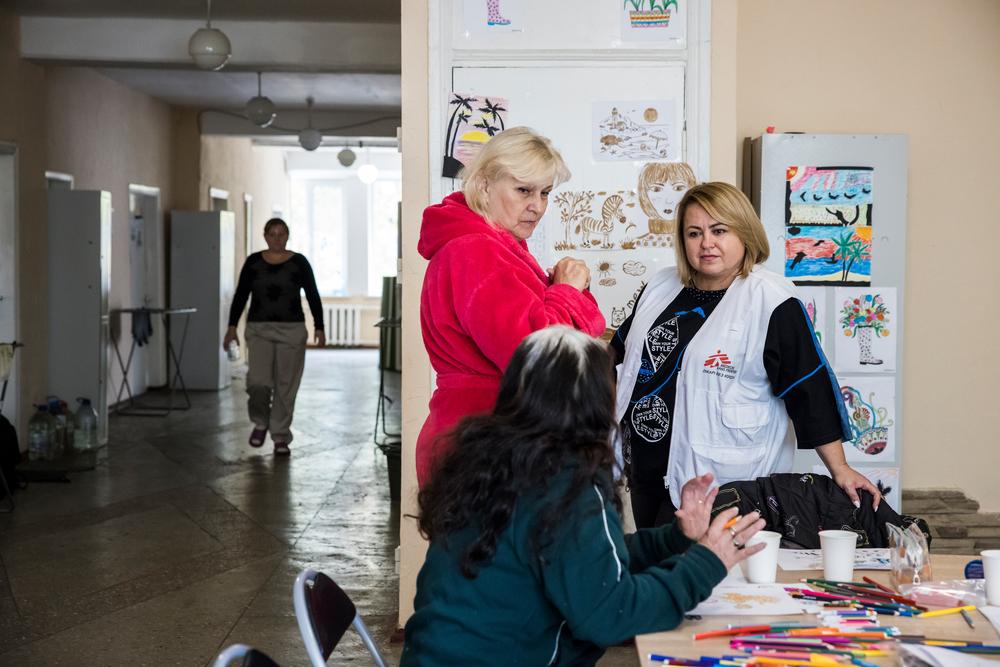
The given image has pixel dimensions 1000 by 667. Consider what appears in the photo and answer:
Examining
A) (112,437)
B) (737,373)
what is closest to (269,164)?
(112,437)

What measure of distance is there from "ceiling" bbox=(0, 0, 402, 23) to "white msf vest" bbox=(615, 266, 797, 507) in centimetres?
531

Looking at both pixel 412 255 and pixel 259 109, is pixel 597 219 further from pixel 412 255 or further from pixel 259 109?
pixel 259 109

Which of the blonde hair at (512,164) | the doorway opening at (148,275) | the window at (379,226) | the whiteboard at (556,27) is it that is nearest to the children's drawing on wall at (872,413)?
the whiteboard at (556,27)

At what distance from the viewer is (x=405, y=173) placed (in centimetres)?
385

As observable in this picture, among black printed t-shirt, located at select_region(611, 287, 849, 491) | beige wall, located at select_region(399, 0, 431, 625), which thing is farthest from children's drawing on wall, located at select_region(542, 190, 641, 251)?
black printed t-shirt, located at select_region(611, 287, 849, 491)

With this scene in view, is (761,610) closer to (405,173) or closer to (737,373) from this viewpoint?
(737,373)

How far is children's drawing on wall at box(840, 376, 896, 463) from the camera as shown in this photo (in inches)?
180

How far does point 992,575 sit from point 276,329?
6.53 m

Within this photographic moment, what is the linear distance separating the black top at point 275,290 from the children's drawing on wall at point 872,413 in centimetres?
436

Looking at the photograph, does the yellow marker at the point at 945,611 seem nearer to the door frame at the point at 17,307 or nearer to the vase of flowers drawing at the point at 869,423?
the vase of flowers drawing at the point at 869,423

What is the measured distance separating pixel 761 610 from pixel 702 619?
12cm

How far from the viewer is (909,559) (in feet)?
6.72

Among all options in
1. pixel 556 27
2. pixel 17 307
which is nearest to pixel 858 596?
pixel 556 27

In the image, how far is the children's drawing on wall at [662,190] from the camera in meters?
3.79
